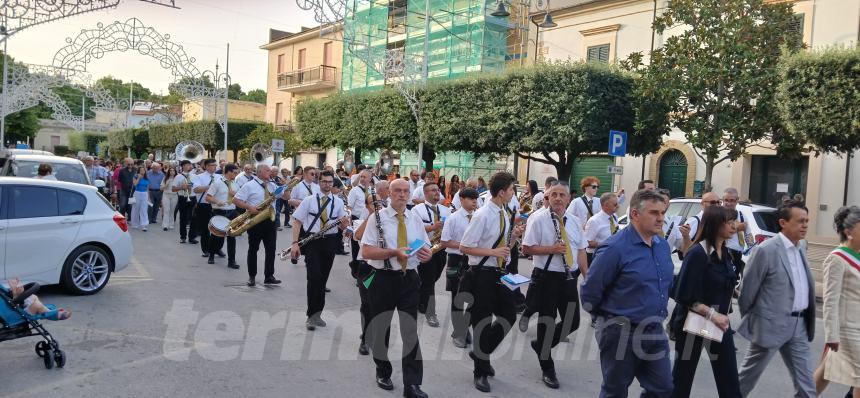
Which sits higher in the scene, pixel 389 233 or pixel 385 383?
pixel 389 233

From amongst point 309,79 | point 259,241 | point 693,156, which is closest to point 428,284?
point 259,241

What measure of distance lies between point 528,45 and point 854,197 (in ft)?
45.6

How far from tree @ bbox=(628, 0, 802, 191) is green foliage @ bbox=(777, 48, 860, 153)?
0.82 metres

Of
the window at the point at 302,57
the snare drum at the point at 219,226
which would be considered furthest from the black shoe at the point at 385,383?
the window at the point at 302,57

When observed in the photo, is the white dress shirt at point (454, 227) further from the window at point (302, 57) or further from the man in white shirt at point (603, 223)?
the window at point (302, 57)

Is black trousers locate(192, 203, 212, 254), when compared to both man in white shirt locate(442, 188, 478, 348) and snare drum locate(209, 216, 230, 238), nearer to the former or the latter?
snare drum locate(209, 216, 230, 238)

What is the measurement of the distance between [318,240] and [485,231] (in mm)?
2502

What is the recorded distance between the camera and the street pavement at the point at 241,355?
539cm

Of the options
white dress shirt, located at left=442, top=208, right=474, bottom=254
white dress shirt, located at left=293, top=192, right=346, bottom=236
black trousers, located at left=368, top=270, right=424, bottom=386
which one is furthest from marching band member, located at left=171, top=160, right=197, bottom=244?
black trousers, located at left=368, top=270, right=424, bottom=386

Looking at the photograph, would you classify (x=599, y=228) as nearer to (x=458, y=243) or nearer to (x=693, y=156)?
(x=458, y=243)

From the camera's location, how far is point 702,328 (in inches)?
170

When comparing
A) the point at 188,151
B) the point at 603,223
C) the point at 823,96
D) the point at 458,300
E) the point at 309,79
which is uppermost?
the point at 309,79

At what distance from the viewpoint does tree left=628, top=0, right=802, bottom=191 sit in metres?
15.4

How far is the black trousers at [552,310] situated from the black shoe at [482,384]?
0.56 metres
